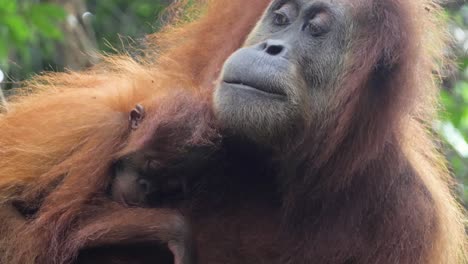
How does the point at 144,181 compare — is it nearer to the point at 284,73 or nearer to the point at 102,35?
the point at 284,73

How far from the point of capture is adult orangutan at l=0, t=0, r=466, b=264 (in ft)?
10.8

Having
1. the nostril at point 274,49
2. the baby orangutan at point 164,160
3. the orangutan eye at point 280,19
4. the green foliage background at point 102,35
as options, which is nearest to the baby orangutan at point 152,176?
the baby orangutan at point 164,160

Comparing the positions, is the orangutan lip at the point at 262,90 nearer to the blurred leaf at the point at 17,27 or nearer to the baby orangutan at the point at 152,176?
the baby orangutan at the point at 152,176

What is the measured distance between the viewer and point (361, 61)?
344cm

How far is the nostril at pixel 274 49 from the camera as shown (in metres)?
3.33

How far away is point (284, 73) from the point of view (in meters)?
3.27

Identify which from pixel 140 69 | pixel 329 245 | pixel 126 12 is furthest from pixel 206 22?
pixel 126 12

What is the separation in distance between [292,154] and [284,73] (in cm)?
33

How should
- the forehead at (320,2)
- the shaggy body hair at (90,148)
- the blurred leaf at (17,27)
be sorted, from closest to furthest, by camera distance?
the shaggy body hair at (90,148)
the forehead at (320,2)
the blurred leaf at (17,27)

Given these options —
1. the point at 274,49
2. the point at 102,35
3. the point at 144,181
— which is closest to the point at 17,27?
the point at 144,181

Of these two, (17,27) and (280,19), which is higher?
(280,19)

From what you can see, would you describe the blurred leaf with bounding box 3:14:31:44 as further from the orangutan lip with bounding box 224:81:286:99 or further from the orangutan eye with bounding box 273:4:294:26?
the orangutan lip with bounding box 224:81:286:99

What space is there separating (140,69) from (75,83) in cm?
31

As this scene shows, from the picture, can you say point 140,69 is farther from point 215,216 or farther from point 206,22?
point 215,216
